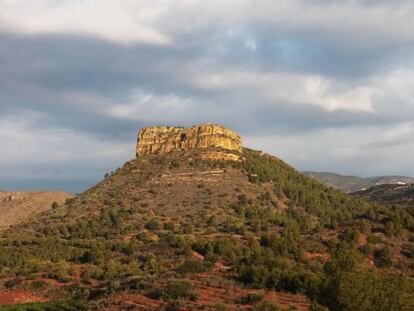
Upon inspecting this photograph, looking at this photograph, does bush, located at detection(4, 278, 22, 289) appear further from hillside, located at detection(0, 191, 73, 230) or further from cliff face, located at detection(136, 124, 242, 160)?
hillside, located at detection(0, 191, 73, 230)

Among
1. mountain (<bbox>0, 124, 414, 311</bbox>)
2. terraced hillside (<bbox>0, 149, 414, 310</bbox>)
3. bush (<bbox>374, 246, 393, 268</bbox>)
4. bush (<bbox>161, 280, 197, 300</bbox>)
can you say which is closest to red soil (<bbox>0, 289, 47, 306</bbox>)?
mountain (<bbox>0, 124, 414, 311</bbox>)

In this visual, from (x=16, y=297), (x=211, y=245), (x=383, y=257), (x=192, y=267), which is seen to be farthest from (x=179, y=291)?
(x=211, y=245)

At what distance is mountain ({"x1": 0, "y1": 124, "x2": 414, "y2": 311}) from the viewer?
42.1m

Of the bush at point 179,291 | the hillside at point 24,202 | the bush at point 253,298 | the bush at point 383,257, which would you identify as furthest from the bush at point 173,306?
the hillside at point 24,202

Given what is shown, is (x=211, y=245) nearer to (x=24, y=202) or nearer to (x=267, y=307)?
(x=267, y=307)

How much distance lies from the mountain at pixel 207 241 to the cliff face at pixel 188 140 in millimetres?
263

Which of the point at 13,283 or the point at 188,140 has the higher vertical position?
the point at 188,140

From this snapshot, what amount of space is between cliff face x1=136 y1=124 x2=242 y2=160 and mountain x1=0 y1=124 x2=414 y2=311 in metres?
0.26

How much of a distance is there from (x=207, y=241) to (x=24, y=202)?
338ft

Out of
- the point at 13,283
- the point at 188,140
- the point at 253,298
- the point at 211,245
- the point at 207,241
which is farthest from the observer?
→ the point at 188,140

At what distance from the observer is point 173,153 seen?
435 feet

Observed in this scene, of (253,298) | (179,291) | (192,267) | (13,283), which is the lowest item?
(13,283)

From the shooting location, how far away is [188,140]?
136125 mm

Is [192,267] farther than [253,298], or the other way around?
[192,267]
